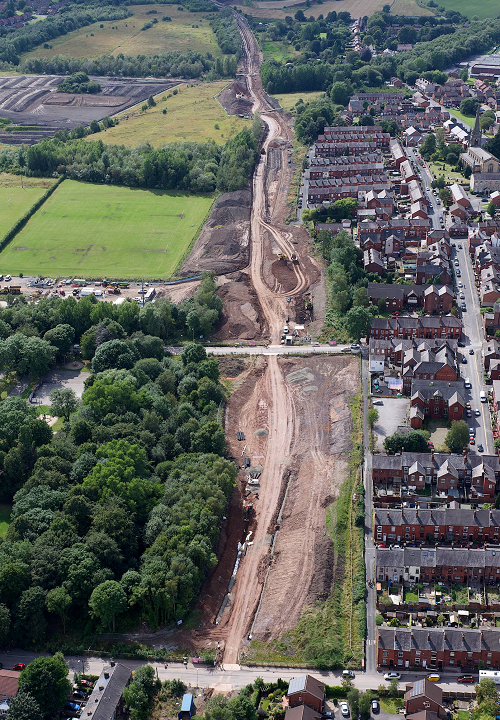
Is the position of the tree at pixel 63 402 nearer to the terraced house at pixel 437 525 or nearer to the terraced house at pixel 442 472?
the terraced house at pixel 442 472

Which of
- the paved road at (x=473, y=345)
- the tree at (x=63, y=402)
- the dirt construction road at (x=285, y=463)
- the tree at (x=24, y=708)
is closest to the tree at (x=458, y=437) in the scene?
the paved road at (x=473, y=345)

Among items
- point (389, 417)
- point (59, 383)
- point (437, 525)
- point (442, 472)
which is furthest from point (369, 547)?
point (59, 383)

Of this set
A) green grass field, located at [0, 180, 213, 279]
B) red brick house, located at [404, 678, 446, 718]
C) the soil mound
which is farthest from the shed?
green grass field, located at [0, 180, 213, 279]

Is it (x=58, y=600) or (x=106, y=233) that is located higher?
(x=58, y=600)

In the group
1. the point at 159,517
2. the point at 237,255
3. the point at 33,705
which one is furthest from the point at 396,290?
the point at 33,705

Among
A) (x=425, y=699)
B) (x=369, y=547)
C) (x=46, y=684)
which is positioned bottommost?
(x=369, y=547)

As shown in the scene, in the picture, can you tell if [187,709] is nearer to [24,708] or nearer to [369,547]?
[24,708]

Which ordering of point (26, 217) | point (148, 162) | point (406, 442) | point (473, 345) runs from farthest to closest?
point (148, 162), point (26, 217), point (473, 345), point (406, 442)

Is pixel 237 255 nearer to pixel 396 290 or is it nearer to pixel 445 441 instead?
pixel 396 290
